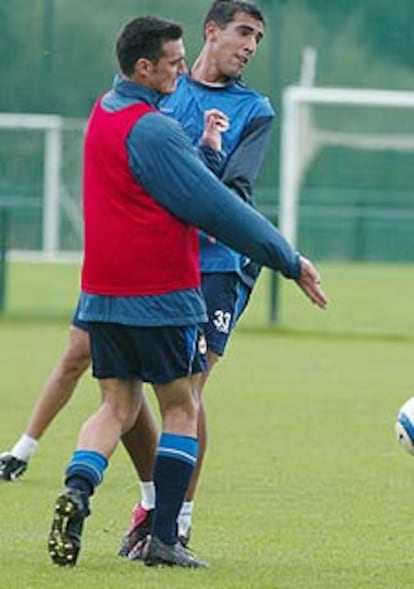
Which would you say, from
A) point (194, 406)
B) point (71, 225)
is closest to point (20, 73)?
point (71, 225)

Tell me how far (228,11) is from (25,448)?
284 cm

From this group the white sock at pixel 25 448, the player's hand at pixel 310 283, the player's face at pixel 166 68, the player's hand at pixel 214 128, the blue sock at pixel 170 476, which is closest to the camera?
the player's hand at pixel 310 283

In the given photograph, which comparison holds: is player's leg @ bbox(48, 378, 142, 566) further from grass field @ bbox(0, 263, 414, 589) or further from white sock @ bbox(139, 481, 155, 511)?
white sock @ bbox(139, 481, 155, 511)

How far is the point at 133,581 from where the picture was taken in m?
7.11

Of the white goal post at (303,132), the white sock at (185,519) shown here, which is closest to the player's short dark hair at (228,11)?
the white sock at (185,519)

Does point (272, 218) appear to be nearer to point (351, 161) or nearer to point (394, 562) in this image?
point (351, 161)

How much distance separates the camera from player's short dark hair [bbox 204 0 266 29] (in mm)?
8117

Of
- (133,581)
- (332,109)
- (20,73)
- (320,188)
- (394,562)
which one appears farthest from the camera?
(320,188)

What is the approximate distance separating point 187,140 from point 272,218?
13.5 meters

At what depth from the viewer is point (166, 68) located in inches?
289

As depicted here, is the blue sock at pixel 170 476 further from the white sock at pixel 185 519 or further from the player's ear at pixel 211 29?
the player's ear at pixel 211 29

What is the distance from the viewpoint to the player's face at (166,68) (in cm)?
730

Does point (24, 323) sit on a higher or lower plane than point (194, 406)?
lower

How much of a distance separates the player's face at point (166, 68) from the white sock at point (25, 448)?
311cm
